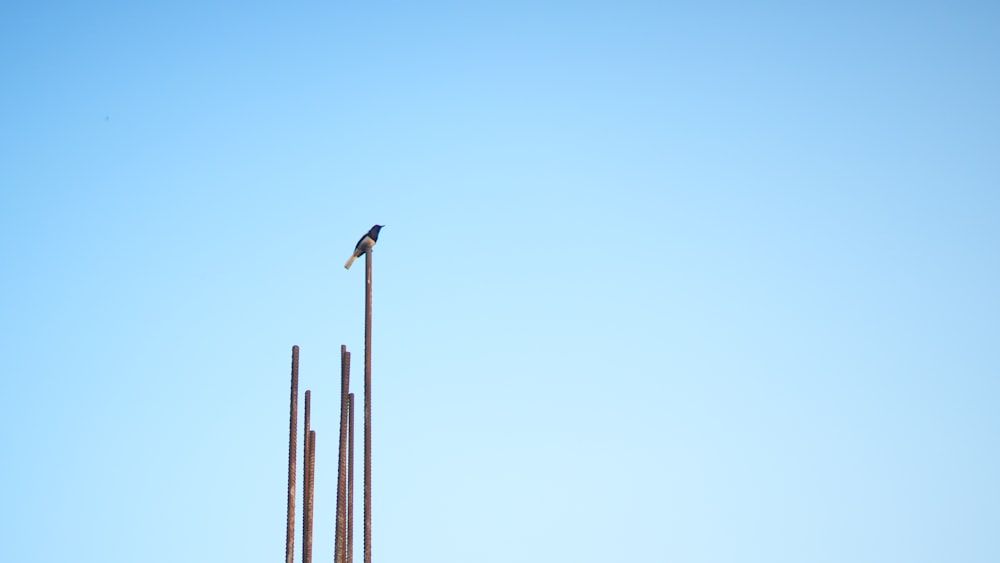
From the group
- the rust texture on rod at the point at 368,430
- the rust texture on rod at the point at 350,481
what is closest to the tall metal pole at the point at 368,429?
the rust texture on rod at the point at 368,430

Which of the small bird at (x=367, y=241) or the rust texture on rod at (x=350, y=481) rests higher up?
the small bird at (x=367, y=241)

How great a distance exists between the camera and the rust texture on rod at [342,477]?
20562 millimetres

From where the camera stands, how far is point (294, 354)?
21453 millimetres

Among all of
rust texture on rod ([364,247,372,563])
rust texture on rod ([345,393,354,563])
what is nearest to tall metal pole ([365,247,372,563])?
rust texture on rod ([364,247,372,563])

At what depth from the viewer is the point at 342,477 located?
818 inches

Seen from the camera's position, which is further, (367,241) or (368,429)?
(367,241)

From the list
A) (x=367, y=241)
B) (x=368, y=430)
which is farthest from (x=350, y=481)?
(x=367, y=241)

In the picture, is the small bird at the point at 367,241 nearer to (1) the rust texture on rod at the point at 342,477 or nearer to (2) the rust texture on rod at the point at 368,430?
(2) the rust texture on rod at the point at 368,430

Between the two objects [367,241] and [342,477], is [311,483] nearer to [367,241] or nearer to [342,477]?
[342,477]

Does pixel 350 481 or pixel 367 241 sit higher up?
pixel 367 241

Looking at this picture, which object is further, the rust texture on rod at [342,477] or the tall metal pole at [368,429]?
the rust texture on rod at [342,477]

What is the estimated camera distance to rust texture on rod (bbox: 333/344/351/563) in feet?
67.5

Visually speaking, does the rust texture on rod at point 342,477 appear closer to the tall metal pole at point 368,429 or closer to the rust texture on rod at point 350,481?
the rust texture on rod at point 350,481

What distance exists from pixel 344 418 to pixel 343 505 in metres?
1.41
